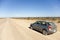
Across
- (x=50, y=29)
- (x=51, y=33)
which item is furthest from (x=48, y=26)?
(x=51, y=33)

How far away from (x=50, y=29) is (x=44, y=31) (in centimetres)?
85

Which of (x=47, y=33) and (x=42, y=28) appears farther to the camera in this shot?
(x=42, y=28)

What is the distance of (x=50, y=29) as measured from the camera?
46.4 feet

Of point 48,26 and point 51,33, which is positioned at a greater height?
point 48,26

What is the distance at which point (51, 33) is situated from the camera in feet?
49.3

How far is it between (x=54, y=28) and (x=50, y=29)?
73 cm

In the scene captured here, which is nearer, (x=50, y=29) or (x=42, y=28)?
(x=50, y=29)

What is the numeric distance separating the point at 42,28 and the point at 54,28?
61.0 inches

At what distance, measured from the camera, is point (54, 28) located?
1459 cm

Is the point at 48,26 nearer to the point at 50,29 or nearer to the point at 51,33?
the point at 50,29

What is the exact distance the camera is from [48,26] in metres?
14.2

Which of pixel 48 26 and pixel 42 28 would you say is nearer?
pixel 48 26

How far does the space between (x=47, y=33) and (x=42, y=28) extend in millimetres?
1260

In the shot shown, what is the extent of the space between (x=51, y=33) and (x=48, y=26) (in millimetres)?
1364
